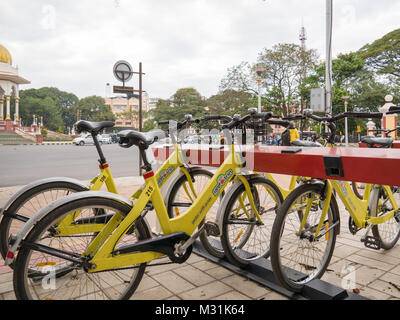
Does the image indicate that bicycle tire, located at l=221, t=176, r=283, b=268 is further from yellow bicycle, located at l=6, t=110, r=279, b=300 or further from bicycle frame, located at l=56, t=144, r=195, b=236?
bicycle frame, located at l=56, t=144, r=195, b=236

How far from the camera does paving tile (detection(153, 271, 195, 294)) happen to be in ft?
7.14

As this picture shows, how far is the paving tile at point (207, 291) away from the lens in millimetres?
2064

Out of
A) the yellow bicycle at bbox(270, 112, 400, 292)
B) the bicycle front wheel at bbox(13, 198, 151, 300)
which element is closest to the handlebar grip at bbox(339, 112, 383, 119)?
the yellow bicycle at bbox(270, 112, 400, 292)

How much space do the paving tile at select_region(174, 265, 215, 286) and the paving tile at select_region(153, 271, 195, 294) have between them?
0.15ft

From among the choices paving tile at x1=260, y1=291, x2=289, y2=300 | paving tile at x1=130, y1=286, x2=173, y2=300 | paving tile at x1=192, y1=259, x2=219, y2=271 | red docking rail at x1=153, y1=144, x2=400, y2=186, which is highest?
red docking rail at x1=153, y1=144, x2=400, y2=186

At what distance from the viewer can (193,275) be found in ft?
7.84

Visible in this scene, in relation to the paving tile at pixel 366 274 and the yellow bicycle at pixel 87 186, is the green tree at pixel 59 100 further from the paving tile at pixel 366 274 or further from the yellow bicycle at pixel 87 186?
the paving tile at pixel 366 274

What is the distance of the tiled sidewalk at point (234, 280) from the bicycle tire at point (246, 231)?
0.66 ft

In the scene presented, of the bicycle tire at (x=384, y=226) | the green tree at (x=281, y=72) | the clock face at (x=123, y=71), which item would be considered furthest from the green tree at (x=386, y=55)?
the bicycle tire at (x=384, y=226)

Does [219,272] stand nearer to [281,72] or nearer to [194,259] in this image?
[194,259]

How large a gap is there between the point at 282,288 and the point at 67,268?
144 centimetres

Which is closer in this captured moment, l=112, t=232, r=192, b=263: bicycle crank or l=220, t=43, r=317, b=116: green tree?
l=112, t=232, r=192, b=263: bicycle crank

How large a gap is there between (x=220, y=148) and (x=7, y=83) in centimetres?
3867
